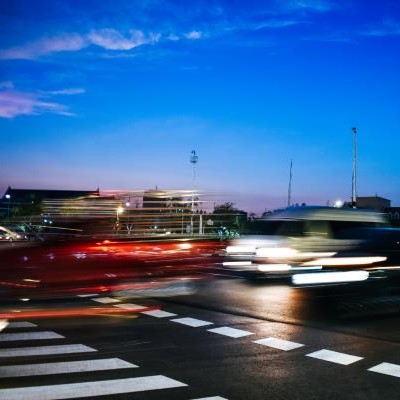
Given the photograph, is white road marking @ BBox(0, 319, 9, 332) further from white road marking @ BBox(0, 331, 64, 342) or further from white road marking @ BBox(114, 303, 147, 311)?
white road marking @ BBox(114, 303, 147, 311)

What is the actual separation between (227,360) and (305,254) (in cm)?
652

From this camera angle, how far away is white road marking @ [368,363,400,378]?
233 inches

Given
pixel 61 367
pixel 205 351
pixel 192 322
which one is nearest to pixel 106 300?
pixel 192 322

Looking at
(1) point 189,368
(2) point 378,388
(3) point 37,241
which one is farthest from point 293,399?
(3) point 37,241

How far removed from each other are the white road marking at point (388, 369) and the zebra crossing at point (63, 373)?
214 centimetres

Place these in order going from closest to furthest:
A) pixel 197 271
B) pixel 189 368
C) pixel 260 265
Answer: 1. pixel 189 368
2. pixel 260 265
3. pixel 197 271

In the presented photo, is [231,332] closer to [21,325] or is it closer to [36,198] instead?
[21,325]

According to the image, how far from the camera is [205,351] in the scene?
22.7 feet

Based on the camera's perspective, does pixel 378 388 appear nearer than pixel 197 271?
Yes

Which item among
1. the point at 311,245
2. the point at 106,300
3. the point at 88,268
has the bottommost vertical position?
the point at 106,300

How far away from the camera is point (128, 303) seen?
1125cm

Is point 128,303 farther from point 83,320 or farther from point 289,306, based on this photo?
point 289,306

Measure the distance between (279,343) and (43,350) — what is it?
322cm

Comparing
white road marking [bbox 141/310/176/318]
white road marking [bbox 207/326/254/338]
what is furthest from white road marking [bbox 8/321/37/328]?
white road marking [bbox 207/326/254/338]
